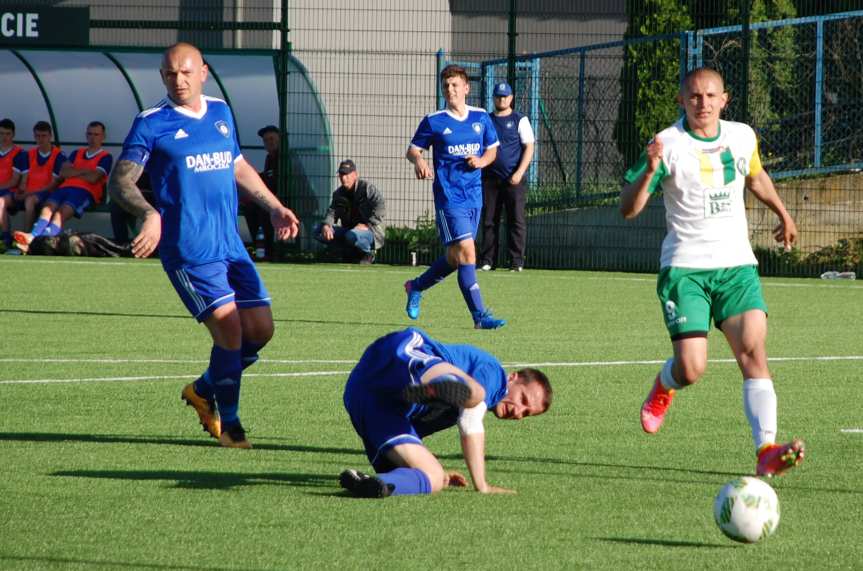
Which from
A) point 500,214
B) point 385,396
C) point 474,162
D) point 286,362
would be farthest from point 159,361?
point 500,214

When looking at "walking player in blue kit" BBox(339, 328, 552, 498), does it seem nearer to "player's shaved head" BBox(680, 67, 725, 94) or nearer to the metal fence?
"player's shaved head" BBox(680, 67, 725, 94)

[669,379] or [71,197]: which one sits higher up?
[71,197]

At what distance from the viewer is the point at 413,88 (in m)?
21.9

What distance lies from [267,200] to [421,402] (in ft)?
7.81

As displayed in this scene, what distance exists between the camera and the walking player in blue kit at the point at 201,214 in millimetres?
7914

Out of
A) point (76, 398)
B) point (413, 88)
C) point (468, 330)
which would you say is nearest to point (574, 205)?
point (413, 88)

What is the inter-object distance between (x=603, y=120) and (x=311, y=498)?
1556 cm

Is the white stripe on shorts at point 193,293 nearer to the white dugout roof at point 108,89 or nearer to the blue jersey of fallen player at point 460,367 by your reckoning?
the blue jersey of fallen player at point 460,367

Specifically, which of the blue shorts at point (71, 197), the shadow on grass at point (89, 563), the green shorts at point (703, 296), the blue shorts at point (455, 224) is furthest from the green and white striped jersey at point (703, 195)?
the blue shorts at point (71, 197)

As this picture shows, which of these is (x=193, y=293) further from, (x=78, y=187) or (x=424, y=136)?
(x=78, y=187)

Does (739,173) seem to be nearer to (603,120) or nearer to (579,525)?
(579,525)

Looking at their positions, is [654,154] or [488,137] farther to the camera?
[488,137]

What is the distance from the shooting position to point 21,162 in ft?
74.6

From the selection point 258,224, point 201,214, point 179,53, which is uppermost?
point 179,53
